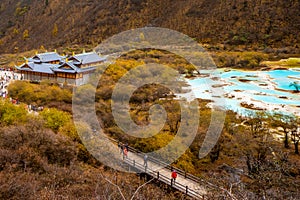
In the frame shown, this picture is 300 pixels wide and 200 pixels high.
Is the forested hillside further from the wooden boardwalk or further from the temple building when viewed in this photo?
the wooden boardwalk

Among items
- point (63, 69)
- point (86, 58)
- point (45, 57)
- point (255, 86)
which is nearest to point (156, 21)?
point (45, 57)

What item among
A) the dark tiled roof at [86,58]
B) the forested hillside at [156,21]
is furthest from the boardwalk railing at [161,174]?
the forested hillside at [156,21]

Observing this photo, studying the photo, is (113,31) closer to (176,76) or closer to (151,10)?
(151,10)

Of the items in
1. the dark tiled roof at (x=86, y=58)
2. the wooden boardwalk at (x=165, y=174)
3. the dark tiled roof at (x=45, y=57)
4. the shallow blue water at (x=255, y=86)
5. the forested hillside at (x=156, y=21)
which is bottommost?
the wooden boardwalk at (x=165, y=174)

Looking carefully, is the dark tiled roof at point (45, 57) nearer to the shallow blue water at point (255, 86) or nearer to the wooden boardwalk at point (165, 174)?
the shallow blue water at point (255, 86)

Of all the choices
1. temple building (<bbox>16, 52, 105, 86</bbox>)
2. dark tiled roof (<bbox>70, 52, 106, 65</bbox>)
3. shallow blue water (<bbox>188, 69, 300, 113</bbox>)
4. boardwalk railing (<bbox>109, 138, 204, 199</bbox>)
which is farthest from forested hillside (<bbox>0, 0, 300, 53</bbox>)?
boardwalk railing (<bbox>109, 138, 204, 199</bbox>)

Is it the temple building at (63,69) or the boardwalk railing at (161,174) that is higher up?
the temple building at (63,69)
